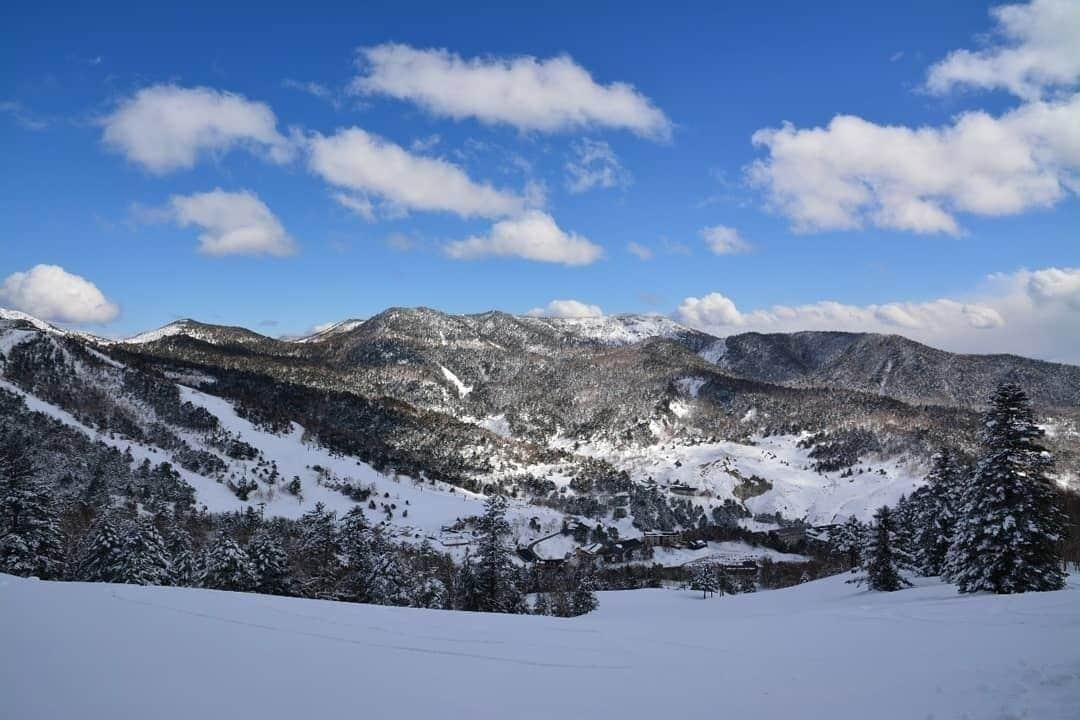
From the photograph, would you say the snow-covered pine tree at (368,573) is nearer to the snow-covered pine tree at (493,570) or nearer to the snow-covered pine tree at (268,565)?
the snow-covered pine tree at (268,565)

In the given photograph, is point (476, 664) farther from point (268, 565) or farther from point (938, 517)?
point (938, 517)

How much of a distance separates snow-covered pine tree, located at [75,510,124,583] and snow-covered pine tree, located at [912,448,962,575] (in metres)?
50.2

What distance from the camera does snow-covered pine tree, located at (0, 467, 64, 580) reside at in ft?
96.5

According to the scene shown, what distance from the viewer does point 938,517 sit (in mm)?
36344

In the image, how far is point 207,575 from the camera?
3203 centimetres

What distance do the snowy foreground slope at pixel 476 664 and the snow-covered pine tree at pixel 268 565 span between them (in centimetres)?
1748

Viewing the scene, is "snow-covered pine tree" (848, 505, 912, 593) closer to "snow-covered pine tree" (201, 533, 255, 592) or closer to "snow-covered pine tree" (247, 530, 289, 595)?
"snow-covered pine tree" (247, 530, 289, 595)

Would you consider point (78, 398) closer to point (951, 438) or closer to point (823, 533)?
point (823, 533)

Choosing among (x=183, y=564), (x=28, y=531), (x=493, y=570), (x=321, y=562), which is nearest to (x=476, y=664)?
(x=493, y=570)

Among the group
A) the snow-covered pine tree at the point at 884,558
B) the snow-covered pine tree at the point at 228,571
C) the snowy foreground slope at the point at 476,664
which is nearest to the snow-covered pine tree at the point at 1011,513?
the snowy foreground slope at the point at 476,664

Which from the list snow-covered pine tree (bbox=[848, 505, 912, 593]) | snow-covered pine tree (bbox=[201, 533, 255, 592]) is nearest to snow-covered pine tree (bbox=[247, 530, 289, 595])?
snow-covered pine tree (bbox=[201, 533, 255, 592])

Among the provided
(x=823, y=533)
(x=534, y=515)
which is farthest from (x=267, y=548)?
(x=823, y=533)

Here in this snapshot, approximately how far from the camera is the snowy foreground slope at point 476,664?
838 centimetres

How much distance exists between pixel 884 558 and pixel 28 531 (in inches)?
1949
